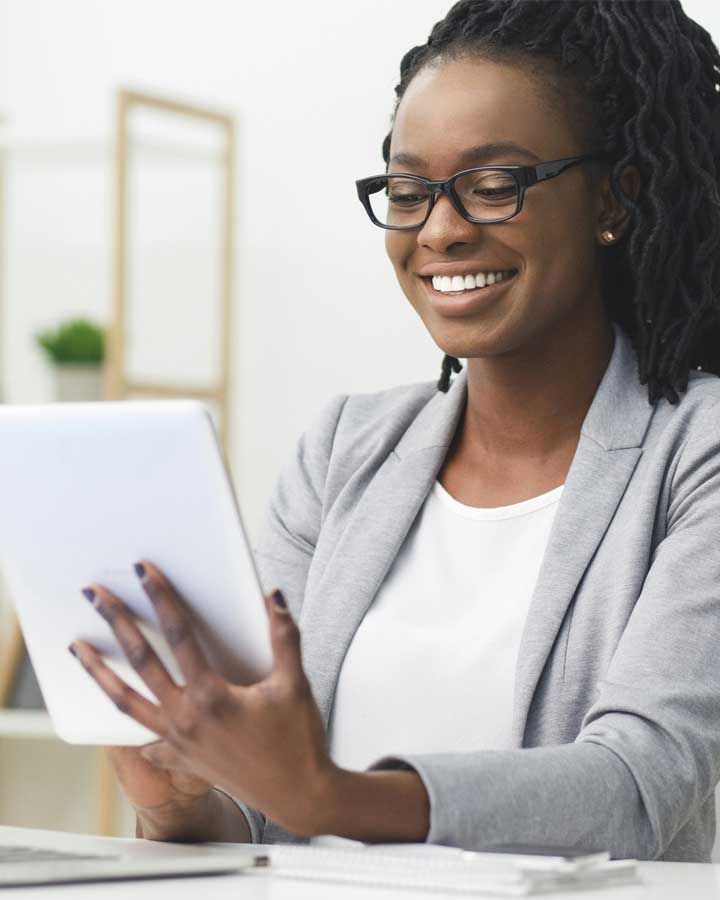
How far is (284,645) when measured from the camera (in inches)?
37.4

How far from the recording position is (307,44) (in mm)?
2922

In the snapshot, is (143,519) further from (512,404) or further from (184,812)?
(512,404)

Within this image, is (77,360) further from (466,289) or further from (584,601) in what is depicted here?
(584,601)

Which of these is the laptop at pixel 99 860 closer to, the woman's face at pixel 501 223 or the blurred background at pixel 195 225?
the woman's face at pixel 501 223

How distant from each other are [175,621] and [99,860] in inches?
6.5

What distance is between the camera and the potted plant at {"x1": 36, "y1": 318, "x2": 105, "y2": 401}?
9.79ft

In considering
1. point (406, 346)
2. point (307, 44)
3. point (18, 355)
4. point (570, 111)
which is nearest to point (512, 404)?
point (570, 111)

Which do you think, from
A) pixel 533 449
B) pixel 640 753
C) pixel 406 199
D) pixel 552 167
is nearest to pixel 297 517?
pixel 533 449

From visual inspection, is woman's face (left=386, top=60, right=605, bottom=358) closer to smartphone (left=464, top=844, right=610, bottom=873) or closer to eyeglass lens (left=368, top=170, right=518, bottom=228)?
eyeglass lens (left=368, top=170, right=518, bottom=228)

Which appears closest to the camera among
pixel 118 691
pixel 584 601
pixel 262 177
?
pixel 118 691

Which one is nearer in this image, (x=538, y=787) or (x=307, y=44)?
(x=538, y=787)

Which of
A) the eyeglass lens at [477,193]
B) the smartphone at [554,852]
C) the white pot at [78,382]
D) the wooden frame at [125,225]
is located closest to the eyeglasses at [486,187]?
the eyeglass lens at [477,193]

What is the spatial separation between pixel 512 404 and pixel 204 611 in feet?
2.13

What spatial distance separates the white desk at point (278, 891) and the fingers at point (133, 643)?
0.12m
